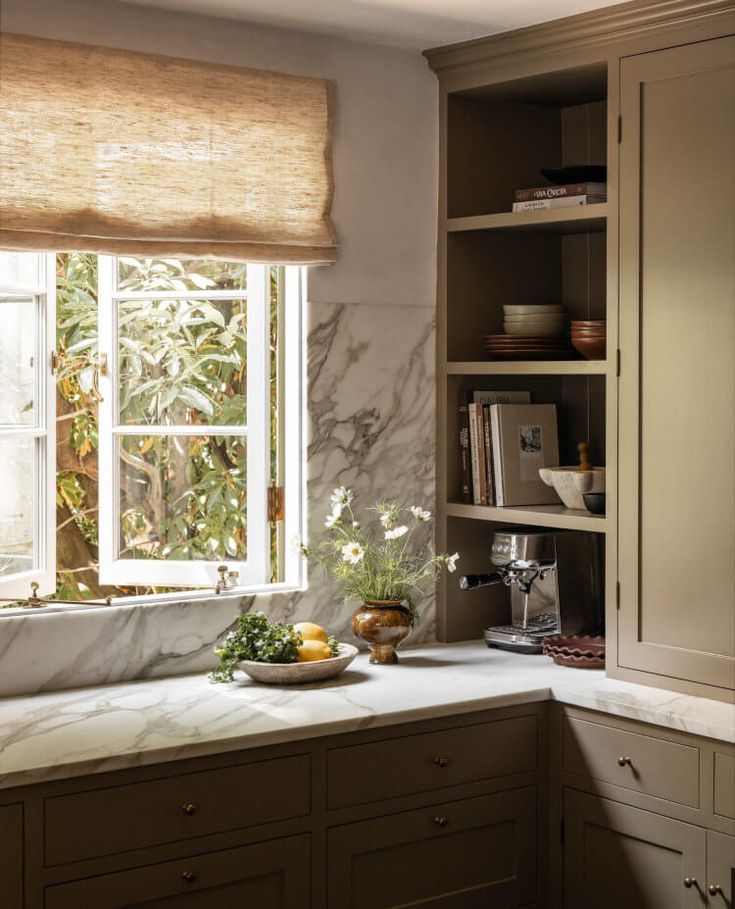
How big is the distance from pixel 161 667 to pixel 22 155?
133 centimetres

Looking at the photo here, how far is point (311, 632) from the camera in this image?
10.3 ft

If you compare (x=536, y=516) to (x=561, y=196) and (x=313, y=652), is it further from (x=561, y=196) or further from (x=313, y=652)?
(x=561, y=196)

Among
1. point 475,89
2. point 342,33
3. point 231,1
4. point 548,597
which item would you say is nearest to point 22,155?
point 231,1

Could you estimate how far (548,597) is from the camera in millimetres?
3561

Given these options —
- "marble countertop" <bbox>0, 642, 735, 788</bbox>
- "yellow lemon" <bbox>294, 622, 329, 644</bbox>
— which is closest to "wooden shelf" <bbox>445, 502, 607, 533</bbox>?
"marble countertop" <bbox>0, 642, 735, 788</bbox>

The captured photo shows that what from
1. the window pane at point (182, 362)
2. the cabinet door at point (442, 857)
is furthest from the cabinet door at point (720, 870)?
the window pane at point (182, 362)

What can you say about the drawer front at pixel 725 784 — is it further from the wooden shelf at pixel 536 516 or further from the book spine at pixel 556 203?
the book spine at pixel 556 203

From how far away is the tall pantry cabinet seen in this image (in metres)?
2.88

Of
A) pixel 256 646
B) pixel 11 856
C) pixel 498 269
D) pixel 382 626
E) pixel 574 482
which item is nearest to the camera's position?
pixel 11 856

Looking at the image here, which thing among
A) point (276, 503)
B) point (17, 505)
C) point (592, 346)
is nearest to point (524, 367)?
point (592, 346)

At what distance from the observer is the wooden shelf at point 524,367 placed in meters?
3.18

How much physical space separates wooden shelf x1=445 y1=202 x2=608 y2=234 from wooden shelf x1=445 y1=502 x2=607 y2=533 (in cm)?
79

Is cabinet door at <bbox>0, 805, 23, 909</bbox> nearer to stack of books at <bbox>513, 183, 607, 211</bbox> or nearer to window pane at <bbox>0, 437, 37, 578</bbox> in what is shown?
window pane at <bbox>0, 437, 37, 578</bbox>

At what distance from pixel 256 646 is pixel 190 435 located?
2.20 ft
